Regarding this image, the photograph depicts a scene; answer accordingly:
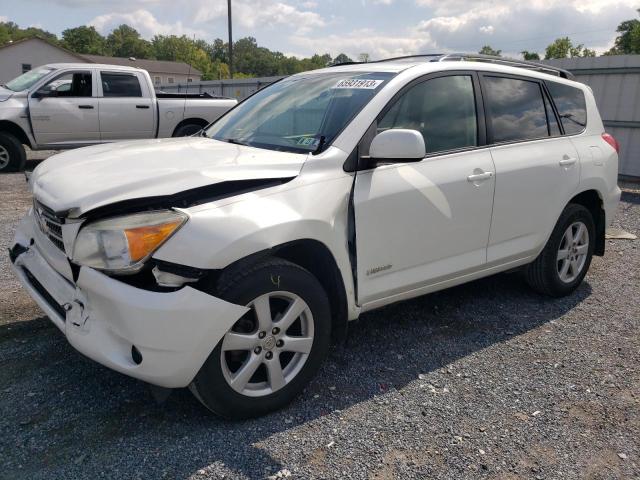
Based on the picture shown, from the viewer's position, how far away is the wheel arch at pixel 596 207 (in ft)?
14.5

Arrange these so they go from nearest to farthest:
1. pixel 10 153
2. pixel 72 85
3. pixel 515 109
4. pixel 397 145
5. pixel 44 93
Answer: pixel 397 145
pixel 515 109
pixel 10 153
pixel 44 93
pixel 72 85

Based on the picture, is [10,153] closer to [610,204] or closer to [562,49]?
[610,204]

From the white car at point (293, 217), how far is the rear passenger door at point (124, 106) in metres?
7.39

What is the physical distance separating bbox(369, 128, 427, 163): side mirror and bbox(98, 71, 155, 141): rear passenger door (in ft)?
29.3

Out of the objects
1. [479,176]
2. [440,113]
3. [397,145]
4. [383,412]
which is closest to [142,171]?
[397,145]

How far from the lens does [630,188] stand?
31.1 ft

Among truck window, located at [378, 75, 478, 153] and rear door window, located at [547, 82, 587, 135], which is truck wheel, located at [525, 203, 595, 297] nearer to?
rear door window, located at [547, 82, 587, 135]

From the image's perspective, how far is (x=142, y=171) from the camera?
258 centimetres

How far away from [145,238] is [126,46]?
118687 mm

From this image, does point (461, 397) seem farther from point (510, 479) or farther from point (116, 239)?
point (116, 239)

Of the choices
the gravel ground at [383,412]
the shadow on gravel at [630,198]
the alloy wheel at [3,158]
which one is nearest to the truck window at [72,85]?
the alloy wheel at [3,158]

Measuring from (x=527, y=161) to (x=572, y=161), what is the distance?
1.86 feet

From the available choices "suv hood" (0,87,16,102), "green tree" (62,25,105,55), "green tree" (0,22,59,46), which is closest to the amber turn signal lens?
"suv hood" (0,87,16,102)

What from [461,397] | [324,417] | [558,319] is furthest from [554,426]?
[558,319]
